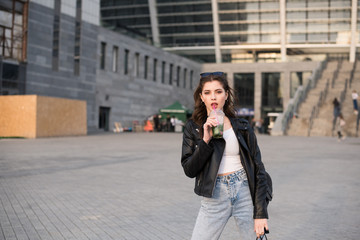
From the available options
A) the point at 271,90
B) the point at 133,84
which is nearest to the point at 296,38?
the point at 271,90

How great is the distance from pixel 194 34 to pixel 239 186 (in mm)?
68728

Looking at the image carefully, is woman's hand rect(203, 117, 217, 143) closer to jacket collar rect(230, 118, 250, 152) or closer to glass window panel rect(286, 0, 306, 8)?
jacket collar rect(230, 118, 250, 152)

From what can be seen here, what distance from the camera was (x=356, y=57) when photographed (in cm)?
6844

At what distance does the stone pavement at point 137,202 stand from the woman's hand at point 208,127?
109 inches

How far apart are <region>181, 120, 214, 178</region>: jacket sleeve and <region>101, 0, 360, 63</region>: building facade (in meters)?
64.7

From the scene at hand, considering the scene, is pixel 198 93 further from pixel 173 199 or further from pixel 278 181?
pixel 278 181

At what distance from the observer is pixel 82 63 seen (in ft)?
125

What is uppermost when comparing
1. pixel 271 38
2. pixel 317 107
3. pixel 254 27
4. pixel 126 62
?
pixel 254 27

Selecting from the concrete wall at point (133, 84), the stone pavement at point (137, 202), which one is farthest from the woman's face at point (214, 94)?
the concrete wall at point (133, 84)

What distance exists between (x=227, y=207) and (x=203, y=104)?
2.32 feet

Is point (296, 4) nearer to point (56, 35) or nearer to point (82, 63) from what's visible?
point (82, 63)

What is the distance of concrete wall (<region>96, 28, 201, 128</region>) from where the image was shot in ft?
139

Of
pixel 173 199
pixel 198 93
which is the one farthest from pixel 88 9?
pixel 198 93

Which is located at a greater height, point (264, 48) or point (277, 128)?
point (264, 48)
